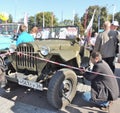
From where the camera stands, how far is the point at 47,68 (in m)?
5.34

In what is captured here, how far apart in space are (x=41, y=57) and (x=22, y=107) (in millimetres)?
1159

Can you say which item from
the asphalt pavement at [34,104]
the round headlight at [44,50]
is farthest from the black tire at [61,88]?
the round headlight at [44,50]

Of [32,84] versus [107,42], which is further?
[107,42]

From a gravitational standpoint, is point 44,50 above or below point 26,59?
above

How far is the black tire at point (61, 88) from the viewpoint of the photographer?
4598mm

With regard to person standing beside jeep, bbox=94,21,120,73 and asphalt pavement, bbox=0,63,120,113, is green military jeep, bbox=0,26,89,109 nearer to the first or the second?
asphalt pavement, bbox=0,63,120,113

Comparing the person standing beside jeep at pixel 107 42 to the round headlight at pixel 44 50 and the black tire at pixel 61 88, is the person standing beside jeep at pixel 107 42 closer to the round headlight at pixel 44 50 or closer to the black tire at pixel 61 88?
the black tire at pixel 61 88

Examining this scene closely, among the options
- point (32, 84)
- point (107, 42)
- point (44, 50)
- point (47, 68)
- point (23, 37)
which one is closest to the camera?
point (32, 84)

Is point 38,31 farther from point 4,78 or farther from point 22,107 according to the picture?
point 22,107

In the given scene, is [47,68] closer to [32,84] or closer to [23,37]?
[32,84]

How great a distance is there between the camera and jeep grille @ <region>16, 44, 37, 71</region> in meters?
5.20

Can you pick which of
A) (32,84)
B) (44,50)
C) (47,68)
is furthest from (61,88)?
(44,50)

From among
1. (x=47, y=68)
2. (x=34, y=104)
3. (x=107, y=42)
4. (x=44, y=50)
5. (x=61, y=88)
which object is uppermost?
(x=107, y=42)

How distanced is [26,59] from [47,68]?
21.0 inches
